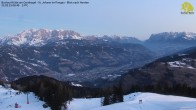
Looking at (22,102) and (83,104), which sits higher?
(22,102)

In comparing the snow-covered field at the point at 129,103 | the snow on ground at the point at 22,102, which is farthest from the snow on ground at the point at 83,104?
the snow on ground at the point at 22,102

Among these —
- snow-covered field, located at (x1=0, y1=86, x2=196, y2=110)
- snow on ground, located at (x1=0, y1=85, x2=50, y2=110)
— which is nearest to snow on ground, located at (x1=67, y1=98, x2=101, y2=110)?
snow-covered field, located at (x1=0, y1=86, x2=196, y2=110)

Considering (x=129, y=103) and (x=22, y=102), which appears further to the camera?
(x=22, y=102)

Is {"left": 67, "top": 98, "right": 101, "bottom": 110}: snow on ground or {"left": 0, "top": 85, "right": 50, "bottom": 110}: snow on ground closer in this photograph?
{"left": 0, "top": 85, "right": 50, "bottom": 110}: snow on ground

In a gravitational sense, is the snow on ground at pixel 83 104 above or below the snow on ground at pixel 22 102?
below

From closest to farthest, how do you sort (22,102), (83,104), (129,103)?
(129,103) < (22,102) < (83,104)

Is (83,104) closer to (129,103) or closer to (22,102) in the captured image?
(22,102)

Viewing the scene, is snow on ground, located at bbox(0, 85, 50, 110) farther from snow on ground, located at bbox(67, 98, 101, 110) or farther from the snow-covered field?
snow on ground, located at bbox(67, 98, 101, 110)

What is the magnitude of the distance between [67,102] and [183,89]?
50252 mm

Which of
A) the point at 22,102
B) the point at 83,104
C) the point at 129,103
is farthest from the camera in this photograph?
the point at 83,104

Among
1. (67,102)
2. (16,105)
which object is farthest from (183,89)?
(16,105)

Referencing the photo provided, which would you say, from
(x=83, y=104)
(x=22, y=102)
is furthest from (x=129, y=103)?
(x=83, y=104)

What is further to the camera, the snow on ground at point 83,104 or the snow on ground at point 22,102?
the snow on ground at point 83,104

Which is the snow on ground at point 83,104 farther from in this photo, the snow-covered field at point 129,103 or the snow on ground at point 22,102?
the snow on ground at point 22,102
